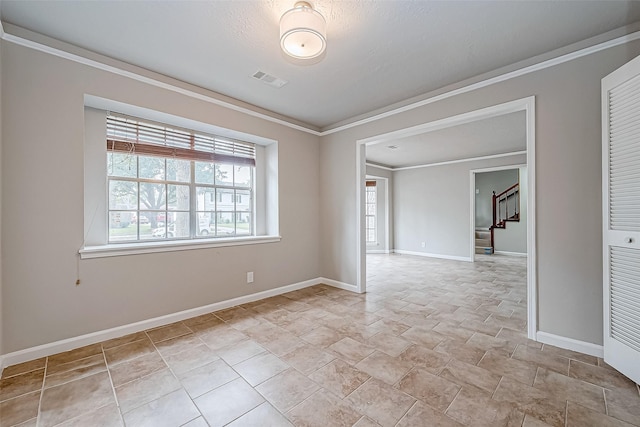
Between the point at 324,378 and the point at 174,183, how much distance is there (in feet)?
9.12

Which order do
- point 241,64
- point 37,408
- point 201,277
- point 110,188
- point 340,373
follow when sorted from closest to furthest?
point 37,408
point 340,373
point 241,64
point 110,188
point 201,277

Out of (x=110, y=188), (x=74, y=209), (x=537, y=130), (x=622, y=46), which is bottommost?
(x=74, y=209)

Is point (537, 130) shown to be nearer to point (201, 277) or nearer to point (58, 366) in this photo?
point (201, 277)

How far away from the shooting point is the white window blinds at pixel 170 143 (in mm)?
2896

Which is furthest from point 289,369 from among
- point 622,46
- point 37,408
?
point 622,46

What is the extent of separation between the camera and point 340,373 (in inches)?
80.0

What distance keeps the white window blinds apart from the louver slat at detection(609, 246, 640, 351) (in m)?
4.08

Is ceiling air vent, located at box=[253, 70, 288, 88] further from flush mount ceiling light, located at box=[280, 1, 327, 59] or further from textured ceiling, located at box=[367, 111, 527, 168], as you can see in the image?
textured ceiling, located at box=[367, 111, 527, 168]

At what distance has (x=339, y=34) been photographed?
87.1 inches

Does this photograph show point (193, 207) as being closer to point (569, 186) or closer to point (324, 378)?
point (324, 378)

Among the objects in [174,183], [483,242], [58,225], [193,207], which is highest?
[174,183]

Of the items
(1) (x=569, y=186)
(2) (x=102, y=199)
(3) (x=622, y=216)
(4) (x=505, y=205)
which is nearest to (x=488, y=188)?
(4) (x=505, y=205)

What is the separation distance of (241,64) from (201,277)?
244cm

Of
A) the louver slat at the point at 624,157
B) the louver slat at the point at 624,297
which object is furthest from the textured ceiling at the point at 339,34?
the louver slat at the point at 624,297
